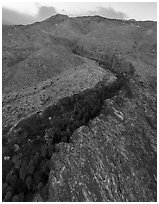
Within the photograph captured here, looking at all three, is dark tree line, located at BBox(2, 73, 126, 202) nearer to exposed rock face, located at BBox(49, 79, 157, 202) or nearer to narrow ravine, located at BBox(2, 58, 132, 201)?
narrow ravine, located at BBox(2, 58, 132, 201)

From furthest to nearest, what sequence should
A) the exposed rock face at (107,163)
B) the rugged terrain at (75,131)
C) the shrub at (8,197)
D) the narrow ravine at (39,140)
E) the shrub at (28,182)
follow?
the rugged terrain at (75,131), the exposed rock face at (107,163), the narrow ravine at (39,140), the shrub at (28,182), the shrub at (8,197)

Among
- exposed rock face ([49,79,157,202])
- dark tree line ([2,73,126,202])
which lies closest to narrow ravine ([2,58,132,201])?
dark tree line ([2,73,126,202])

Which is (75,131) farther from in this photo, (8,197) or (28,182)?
(8,197)

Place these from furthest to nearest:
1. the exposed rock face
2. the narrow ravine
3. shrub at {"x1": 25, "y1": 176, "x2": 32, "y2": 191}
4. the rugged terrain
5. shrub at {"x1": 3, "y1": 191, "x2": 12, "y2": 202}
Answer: the rugged terrain < the exposed rock face < the narrow ravine < shrub at {"x1": 25, "y1": 176, "x2": 32, "y2": 191} < shrub at {"x1": 3, "y1": 191, "x2": 12, "y2": 202}

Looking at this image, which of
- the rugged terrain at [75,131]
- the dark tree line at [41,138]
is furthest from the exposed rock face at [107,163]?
the dark tree line at [41,138]

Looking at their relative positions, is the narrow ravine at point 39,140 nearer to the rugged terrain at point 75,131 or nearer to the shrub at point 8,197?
the shrub at point 8,197

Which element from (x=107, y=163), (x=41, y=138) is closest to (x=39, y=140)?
(x=41, y=138)

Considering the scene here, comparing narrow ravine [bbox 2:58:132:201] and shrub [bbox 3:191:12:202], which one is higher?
narrow ravine [bbox 2:58:132:201]
